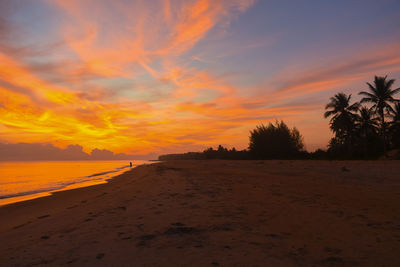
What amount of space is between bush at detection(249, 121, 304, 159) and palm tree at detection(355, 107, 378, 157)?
29.5 ft

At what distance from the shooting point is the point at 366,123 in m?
36.3

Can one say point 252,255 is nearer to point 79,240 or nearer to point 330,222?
point 330,222

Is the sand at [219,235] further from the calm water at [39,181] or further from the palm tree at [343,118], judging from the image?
the palm tree at [343,118]

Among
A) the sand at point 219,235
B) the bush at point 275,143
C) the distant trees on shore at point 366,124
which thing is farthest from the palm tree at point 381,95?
the sand at point 219,235

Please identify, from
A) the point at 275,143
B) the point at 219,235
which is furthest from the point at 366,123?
the point at 219,235

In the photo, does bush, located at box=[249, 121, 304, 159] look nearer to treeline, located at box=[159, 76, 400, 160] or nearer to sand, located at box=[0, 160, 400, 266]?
treeline, located at box=[159, 76, 400, 160]

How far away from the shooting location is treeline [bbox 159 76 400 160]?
33.6 meters

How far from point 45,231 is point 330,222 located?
5.44m

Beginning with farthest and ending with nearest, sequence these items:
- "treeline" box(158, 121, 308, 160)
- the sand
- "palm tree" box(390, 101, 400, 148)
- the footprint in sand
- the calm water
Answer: "treeline" box(158, 121, 308, 160)
"palm tree" box(390, 101, 400, 148)
the calm water
the footprint in sand
the sand

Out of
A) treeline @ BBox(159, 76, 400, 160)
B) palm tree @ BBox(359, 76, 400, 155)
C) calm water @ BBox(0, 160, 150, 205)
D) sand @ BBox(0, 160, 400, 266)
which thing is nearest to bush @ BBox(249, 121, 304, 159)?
treeline @ BBox(159, 76, 400, 160)

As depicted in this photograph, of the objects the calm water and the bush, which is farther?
the bush

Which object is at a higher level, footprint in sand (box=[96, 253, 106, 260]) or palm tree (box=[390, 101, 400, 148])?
palm tree (box=[390, 101, 400, 148])

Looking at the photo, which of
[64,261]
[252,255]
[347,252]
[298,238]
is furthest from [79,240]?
[347,252]

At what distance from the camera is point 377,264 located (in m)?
2.78
